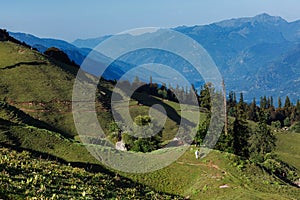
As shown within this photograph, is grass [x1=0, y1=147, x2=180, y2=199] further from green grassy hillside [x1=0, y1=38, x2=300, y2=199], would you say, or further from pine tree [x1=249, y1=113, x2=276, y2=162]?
pine tree [x1=249, y1=113, x2=276, y2=162]

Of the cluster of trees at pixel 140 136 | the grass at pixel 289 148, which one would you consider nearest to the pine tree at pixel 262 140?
the grass at pixel 289 148

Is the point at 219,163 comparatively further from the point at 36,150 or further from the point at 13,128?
the point at 13,128

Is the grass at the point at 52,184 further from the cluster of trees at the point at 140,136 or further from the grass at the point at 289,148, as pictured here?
the grass at the point at 289,148

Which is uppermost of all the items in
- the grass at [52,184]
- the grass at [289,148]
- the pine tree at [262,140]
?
the grass at [52,184]

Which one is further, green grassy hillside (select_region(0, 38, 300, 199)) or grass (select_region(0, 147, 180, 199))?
green grassy hillside (select_region(0, 38, 300, 199))

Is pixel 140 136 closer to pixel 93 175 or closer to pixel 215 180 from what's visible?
pixel 215 180

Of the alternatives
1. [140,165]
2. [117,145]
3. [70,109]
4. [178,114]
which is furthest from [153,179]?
[178,114]

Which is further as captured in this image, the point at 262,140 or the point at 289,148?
the point at 289,148

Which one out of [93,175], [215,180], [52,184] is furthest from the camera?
[215,180]

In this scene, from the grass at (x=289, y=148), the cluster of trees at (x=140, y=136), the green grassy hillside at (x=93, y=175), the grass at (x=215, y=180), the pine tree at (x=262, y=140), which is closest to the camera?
the green grassy hillside at (x=93, y=175)

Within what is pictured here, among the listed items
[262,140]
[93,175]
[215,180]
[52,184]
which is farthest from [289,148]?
[52,184]

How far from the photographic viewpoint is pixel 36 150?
143ft

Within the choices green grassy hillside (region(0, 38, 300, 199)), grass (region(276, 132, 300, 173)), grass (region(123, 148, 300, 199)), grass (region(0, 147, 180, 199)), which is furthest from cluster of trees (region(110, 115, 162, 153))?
grass (region(276, 132, 300, 173))

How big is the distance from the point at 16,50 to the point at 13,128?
264 feet
